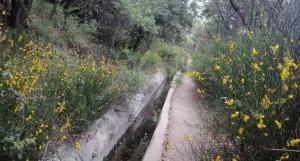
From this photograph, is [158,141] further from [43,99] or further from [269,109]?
[269,109]

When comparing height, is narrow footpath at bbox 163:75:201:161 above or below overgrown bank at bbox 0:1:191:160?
below

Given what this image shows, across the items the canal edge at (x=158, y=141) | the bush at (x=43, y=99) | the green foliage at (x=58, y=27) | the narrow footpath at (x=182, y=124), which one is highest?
the green foliage at (x=58, y=27)

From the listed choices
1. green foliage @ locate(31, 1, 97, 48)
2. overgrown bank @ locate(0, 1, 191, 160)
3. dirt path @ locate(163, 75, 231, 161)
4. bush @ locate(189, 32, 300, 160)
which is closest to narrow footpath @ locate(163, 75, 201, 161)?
dirt path @ locate(163, 75, 231, 161)

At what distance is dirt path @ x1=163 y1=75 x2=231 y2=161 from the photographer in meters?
4.23

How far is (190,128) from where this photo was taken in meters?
6.59

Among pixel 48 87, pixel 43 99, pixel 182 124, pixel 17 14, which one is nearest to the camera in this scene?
pixel 43 99

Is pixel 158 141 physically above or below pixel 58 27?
below

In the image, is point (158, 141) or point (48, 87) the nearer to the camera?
point (48, 87)

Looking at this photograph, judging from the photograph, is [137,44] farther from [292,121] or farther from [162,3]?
[292,121]

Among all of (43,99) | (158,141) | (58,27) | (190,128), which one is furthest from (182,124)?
(43,99)

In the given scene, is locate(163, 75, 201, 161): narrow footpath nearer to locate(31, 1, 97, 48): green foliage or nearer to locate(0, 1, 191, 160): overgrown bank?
locate(0, 1, 191, 160): overgrown bank

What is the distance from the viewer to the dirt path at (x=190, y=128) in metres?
4.23

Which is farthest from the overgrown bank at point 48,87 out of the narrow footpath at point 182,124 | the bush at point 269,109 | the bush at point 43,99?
the bush at point 269,109

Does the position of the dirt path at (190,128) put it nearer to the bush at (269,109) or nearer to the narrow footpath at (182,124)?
the narrow footpath at (182,124)
